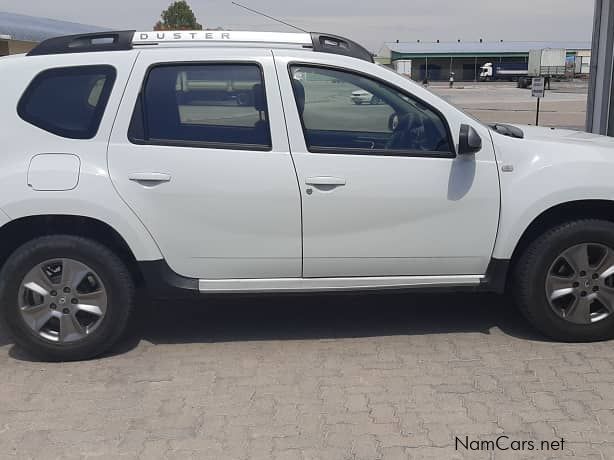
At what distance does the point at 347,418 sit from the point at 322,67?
199 cm

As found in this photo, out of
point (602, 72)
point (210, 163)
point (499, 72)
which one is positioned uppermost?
point (602, 72)

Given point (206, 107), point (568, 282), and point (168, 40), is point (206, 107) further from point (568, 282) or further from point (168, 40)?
point (568, 282)

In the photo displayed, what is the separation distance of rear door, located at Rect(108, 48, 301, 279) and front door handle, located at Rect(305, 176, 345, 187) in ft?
0.34

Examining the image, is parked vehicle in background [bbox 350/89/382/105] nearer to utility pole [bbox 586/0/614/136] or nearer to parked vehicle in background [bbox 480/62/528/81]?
utility pole [bbox 586/0/614/136]

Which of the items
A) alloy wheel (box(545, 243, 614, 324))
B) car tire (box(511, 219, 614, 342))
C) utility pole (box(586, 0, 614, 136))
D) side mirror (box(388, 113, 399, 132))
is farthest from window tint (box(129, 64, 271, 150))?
utility pole (box(586, 0, 614, 136))

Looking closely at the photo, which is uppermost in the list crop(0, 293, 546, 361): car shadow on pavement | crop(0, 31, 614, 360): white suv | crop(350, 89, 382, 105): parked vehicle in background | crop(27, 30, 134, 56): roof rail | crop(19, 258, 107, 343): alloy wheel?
crop(27, 30, 134, 56): roof rail

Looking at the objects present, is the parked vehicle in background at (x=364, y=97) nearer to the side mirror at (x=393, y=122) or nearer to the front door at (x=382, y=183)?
the front door at (x=382, y=183)

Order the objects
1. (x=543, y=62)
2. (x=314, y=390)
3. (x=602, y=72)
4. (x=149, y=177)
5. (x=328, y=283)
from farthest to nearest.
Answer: (x=543, y=62), (x=602, y=72), (x=328, y=283), (x=149, y=177), (x=314, y=390)

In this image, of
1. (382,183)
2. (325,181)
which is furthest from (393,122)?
(325,181)

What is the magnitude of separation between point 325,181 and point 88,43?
5.42ft

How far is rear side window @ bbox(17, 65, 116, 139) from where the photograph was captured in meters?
3.91

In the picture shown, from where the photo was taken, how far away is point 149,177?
151 inches

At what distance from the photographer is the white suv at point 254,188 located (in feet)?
12.7

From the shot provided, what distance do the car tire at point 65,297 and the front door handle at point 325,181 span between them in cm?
121
